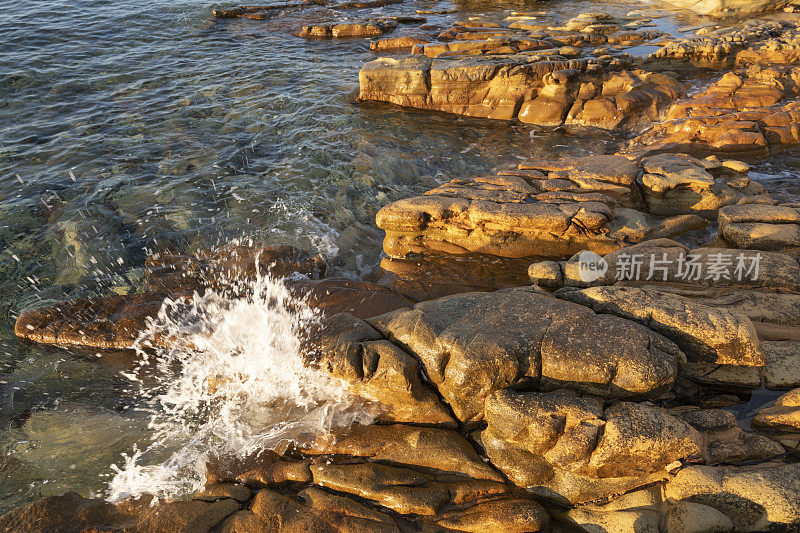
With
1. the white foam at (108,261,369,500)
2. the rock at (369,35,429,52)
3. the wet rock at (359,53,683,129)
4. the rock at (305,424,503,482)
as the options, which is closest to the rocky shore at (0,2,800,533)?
the rock at (305,424,503,482)

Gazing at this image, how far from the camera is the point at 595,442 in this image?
15.6 feet

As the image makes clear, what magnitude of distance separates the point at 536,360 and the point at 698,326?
2041mm

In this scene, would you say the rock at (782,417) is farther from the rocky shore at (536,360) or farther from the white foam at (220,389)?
the white foam at (220,389)

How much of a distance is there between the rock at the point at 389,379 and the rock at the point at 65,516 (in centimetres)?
263

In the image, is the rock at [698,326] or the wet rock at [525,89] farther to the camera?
the wet rock at [525,89]

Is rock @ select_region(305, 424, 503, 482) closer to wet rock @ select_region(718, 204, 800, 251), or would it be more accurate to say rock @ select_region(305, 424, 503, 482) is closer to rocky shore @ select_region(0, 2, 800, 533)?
rocky shore @ select_region(0, 2, 800, 533)

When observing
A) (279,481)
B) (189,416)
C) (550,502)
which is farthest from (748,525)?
(189,416)

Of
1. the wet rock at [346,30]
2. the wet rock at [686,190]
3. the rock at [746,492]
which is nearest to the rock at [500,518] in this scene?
the rock at [746,492]

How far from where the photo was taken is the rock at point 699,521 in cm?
425

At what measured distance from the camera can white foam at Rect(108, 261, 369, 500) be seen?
561 cm

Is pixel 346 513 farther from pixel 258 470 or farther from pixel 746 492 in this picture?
pixel 746 492

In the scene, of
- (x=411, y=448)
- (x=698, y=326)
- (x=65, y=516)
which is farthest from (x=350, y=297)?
(x=698, y=326)

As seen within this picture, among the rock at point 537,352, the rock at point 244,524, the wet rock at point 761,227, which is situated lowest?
the rock at point 244,524

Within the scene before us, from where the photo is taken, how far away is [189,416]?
6.21 metres
